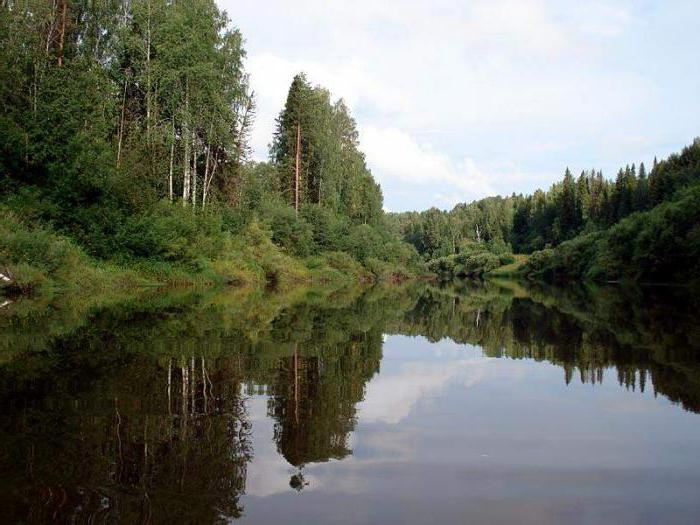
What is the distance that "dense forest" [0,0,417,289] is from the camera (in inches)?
989

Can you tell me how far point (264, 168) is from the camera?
2601 inches

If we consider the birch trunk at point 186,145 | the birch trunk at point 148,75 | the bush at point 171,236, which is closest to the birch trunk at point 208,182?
the bush at point 171,236

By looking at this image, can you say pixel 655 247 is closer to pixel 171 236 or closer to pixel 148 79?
pixel 171 236

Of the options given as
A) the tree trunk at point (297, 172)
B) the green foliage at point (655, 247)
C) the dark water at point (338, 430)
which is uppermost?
the tree trunk at point (297, 172)

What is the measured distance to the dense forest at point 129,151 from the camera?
82.4 ft

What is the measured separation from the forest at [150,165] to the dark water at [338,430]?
14711 millimetres

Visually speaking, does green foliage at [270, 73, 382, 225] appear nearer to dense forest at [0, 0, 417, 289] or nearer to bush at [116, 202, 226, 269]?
dense forest at [0, 0, 417, 289]

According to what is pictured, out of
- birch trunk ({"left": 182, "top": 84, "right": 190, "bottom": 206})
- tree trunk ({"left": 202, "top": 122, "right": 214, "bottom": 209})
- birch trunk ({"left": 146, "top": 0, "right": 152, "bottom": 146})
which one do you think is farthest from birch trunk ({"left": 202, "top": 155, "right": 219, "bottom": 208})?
birch trunk ({"left": 146, "top": 0, "right": 152, "bottom": 146})

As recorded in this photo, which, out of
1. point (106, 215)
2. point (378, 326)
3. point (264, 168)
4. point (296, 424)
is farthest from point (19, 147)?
point (264, 168)

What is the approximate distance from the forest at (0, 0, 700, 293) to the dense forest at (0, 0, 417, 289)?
0.28 ft

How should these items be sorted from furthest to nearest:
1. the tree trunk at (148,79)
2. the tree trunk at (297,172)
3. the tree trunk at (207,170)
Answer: the tree trunk at (297,172) → the tree trunk at (207,170) → the tree trunk at (148,79)

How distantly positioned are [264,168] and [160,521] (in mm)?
64050

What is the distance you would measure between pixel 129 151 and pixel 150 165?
4.13 feet

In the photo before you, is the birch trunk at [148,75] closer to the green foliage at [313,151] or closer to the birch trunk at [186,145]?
the birch trunk at [186,145]
